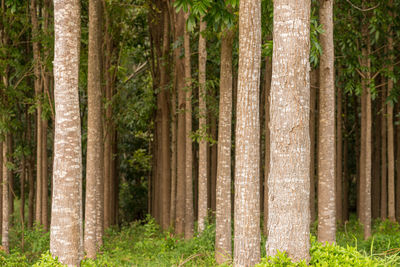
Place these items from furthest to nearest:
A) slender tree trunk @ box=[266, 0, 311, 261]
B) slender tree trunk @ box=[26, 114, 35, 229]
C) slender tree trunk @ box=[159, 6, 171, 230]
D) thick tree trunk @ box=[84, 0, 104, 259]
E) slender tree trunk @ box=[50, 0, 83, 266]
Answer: slender tree trunk @ box=[26, 114, 35, 229]
slender tree trunk @ box=[159, 6, 171, 230]
thick tree trunk @ box=[84, 0, 104, 259]
slender tree trunk @ box=[50, 0, 83, 266]
slender tree trunk @ box=[266, 0, 311, 261]

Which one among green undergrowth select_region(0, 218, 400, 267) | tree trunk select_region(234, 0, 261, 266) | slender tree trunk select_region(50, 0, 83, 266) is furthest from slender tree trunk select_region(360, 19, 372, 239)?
slender tree trunk select_region(50, 0, 83, 266)

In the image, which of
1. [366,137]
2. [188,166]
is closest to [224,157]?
[188,166]

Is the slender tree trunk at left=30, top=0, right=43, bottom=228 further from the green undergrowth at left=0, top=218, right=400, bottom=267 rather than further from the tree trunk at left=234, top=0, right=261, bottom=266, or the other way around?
the tree trunk at left=234, top=0, right=261, bottom=266

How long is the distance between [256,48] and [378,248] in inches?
297

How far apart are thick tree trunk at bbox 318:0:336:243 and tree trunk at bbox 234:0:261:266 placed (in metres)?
2.03

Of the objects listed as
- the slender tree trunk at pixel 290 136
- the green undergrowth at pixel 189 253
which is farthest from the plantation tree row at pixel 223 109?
the green undergrowth at pixel 189 253

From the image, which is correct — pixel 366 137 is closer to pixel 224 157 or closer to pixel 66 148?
pixel 224 157

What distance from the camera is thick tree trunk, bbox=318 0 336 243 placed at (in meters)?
8.44

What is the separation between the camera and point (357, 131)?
1986 cm

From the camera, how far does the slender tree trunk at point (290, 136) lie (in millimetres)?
5566

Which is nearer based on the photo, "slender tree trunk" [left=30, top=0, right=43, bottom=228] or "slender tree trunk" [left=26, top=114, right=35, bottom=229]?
"slender tree trunk" [left=30, top=0, right=43, bottom=228]

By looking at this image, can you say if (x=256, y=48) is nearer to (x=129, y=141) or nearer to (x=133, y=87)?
(x=133, y=87)

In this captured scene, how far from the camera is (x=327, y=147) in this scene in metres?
8.45

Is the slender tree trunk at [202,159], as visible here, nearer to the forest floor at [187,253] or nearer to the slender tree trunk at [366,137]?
the forest floor at [187,253]
